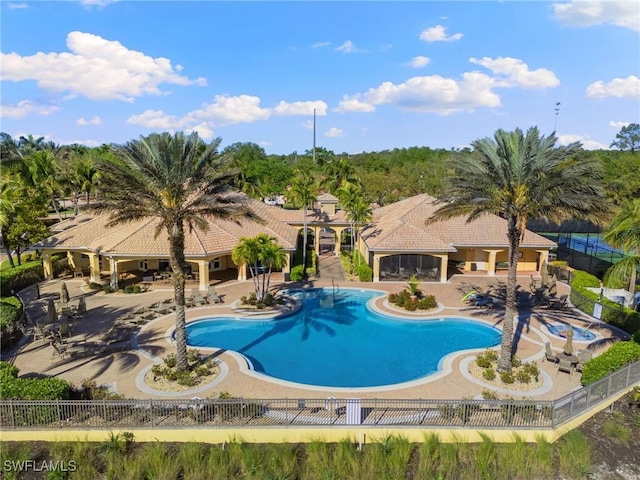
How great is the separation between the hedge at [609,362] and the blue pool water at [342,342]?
19.1 ft

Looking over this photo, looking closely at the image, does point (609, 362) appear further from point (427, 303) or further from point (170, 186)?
point (170, 186)

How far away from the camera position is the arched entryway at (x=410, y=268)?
33.6 m

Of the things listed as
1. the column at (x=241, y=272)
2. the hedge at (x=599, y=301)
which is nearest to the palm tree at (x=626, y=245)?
the hedge at (x=599, y=301)

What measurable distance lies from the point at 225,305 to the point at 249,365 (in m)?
8.83

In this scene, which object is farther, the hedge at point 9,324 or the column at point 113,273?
the column at point 113,273

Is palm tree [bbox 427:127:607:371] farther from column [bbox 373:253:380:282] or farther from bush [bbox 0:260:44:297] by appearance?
bush [bbox 0:260:44:297]

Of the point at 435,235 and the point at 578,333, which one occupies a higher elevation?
the point at 435,235

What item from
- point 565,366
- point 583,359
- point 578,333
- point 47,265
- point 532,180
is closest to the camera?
point 532,180

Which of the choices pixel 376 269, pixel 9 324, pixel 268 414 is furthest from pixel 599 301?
pixel 9 324

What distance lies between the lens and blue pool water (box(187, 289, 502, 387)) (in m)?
19.0

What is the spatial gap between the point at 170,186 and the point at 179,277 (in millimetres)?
3690

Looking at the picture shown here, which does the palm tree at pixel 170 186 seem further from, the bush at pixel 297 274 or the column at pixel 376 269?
the column at pixel 376 269

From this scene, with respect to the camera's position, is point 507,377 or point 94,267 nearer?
point 507,377

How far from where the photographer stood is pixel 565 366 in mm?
17984
